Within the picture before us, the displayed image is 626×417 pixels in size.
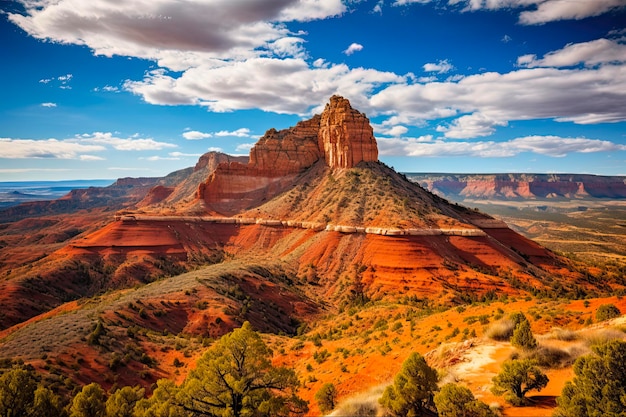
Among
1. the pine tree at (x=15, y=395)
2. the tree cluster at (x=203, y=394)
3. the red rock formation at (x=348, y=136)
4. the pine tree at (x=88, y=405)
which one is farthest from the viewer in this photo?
the red rock formation at (x=348, y=136)

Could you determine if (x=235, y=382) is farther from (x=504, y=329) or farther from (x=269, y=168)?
(x=269, y=168)

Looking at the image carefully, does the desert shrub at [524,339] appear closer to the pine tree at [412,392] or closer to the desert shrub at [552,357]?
the desert shrub at [552,357]

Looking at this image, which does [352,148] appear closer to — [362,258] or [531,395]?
[362,258]

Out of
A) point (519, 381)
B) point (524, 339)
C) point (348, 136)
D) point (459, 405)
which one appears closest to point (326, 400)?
point (459, 405)

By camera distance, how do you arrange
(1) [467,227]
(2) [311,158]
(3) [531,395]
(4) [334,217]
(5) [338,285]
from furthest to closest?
(2) [311,158], (4) [334,217], (1) [467,227], (5) [338,285], (3) [531,395]

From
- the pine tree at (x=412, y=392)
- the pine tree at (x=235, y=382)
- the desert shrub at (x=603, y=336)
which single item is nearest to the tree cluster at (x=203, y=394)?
the pine tree at (x=235, y=382)

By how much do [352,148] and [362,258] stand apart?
29.6m

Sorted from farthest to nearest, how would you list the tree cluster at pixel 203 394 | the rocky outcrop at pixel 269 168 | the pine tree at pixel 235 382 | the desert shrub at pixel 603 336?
the rocky outcrop at pixel 269 168 → the desert shrub at pixel 603 336 → the pine tree at pixel 235 382 → the tree cluster at pixel 203 394

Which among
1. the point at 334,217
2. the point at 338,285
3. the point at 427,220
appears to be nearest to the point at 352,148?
the point at 334,217

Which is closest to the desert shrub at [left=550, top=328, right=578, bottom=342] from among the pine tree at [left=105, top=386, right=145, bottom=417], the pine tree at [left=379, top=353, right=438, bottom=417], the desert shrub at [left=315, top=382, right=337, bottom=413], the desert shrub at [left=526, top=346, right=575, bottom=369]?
the desert shrub at [left=526, top=346, right=575, bottom=369]

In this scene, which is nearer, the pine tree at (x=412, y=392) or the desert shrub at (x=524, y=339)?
the pine tree at (x=412, y=392)

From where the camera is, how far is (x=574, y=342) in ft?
51.9

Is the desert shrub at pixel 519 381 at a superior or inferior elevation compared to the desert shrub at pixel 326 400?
superior

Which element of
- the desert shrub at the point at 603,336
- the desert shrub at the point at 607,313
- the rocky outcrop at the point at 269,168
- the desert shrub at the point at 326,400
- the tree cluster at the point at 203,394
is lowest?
the desert shrub at the point at 326,400
